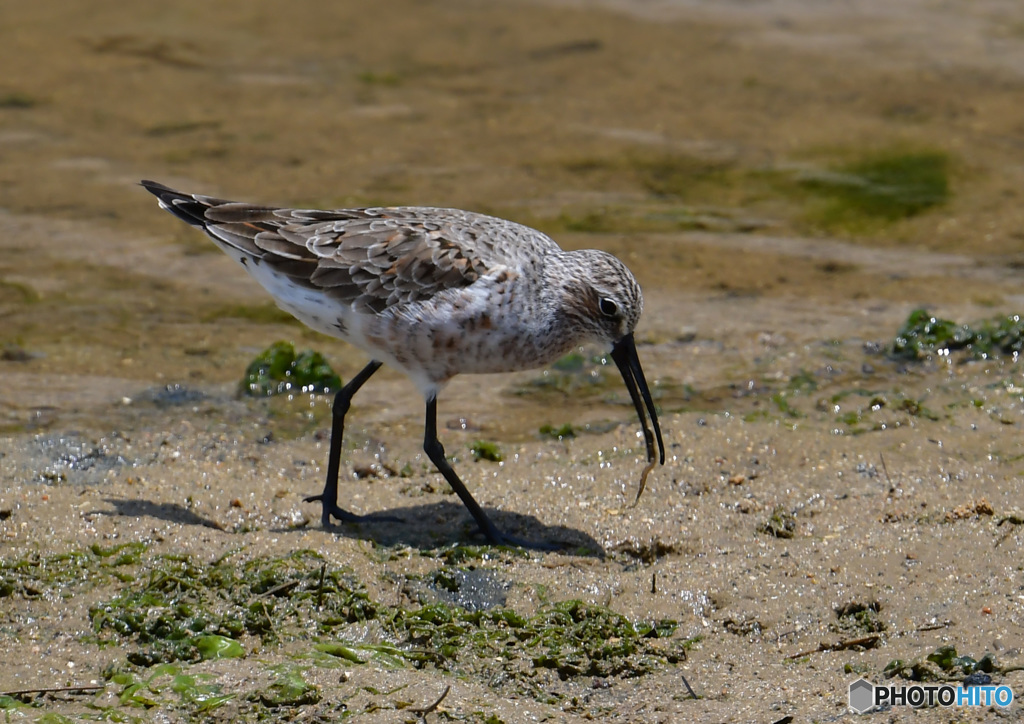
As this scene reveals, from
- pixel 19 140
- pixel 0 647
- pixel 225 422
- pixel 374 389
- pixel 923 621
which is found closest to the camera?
pixel 0 647

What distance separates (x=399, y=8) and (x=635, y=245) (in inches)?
258

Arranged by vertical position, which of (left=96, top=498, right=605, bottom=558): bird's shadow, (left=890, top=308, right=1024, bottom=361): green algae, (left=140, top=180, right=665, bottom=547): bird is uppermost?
(left=140, top=180, right=665, bottom=547): bird

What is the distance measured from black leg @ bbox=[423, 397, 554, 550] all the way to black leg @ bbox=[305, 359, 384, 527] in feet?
1.48

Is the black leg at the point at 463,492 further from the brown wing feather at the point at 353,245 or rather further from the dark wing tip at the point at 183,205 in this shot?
the dark wing tip at the point at 183,205

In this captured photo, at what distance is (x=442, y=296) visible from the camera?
6.18 metres

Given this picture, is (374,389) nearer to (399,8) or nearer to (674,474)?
(674,474)

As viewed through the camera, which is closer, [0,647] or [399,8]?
[0,647]

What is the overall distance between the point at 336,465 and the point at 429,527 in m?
0.65

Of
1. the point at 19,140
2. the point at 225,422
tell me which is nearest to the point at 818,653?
the point at 225,422

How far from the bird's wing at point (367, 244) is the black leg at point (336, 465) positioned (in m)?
0.62

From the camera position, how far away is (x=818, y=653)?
16.5 ft

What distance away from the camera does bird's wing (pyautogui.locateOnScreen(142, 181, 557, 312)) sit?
6246 mm

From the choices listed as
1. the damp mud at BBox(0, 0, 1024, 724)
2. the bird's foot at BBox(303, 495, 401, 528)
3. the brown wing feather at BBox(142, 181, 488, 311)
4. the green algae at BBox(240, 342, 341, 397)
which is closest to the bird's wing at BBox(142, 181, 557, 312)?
the brown wing feather at BBox(142, 181, 488, 311)

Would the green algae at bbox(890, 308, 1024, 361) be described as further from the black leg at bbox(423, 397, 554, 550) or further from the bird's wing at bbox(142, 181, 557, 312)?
the black leg at bbox(423, 397, 554, 550)
